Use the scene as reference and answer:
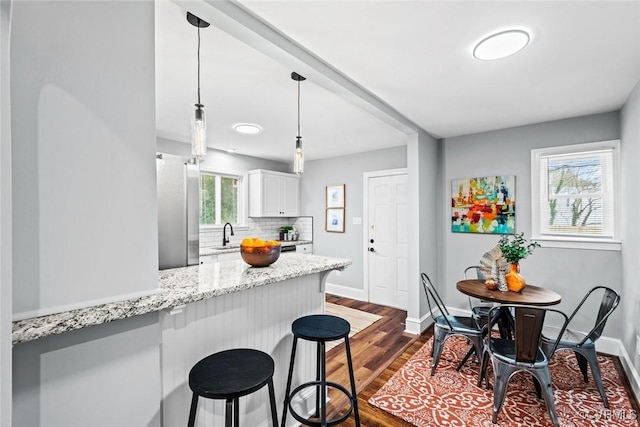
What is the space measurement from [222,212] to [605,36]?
15.5 feet

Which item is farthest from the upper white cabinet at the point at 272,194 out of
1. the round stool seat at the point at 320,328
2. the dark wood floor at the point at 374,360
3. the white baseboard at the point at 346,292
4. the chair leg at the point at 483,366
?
the chair leg at the point at 483,366

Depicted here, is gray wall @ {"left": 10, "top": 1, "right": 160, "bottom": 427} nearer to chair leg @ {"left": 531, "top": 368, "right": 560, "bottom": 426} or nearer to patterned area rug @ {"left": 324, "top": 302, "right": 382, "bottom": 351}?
chair leg @ {"left": 531, "top": 368, "right": 560, "bottom": 426}

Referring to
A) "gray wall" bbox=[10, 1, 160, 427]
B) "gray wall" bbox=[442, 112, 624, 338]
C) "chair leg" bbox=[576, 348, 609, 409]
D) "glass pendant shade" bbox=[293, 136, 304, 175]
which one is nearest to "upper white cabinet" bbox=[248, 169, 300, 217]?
"gray wall" bbox=[442, 112, 624, 338]

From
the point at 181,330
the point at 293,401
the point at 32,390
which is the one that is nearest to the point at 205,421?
the point at 181,330

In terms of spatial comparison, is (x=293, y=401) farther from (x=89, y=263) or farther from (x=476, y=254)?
(x=476, y=254)

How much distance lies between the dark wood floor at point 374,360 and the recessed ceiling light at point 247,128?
2694 millimetres

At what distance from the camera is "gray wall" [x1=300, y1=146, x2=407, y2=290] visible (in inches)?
189

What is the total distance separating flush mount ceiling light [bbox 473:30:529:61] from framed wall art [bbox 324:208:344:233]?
137 inches

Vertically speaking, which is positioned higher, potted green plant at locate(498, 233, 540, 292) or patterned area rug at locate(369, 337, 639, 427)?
potted green plant at locate(498, 233, 540, 292)

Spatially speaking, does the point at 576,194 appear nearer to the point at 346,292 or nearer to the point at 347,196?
the point at 347,196

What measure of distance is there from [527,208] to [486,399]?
2227mm

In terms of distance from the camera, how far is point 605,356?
2975mm

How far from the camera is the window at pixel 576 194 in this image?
3059mm

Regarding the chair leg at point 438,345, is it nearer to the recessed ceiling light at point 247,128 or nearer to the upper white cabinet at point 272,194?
the recessed ceiling light at point 247,128
